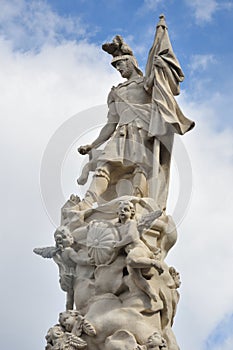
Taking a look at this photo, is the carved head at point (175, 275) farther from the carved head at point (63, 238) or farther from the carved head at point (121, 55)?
the carved head at point (121, 55)

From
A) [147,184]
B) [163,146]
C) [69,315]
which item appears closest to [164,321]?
[69,315]

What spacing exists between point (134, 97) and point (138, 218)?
8.96ft

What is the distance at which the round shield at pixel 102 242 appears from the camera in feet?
24.8

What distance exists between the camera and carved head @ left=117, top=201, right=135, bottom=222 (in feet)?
25.3

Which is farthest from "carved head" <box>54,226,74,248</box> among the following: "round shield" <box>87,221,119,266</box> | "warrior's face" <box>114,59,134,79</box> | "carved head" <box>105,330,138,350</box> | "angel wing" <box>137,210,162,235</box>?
"warrior's face" <box>114,59,134,79</box>

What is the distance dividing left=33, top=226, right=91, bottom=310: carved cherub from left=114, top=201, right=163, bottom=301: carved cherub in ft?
2.01

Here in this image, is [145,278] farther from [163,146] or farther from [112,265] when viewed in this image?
[163,146]

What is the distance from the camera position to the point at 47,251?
8102 mm

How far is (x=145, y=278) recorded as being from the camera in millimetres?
7430

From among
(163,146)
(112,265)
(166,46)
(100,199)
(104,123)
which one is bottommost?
(112,265)

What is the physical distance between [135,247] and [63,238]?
0.93 meters

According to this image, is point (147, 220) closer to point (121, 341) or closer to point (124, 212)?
point (124, 212)

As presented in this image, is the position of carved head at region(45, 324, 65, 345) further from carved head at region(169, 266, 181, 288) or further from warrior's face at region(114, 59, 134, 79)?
warrior's face at region(114, 59, 134, 79)

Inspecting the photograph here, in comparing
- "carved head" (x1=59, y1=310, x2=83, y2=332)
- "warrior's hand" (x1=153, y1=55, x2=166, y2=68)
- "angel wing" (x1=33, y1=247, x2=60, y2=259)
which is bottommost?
"carved head" (x1=59, y1=310, x2=83, y2=332)
